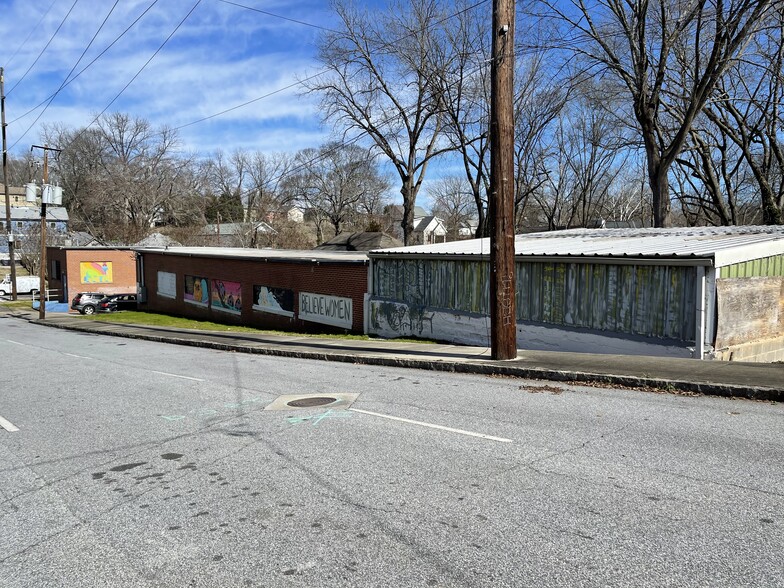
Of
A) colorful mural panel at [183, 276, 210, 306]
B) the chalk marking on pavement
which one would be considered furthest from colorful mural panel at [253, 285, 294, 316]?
the chalk marking on pavement

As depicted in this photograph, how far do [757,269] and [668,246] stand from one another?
72.1 inches

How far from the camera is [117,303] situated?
4475 cm

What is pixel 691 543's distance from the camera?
4184 millimetres

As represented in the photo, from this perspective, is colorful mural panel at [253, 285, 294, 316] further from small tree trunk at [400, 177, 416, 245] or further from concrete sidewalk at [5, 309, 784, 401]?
small tree trunk at [400, 177, 416, 245]

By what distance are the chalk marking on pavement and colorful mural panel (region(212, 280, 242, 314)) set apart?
72.3 ft

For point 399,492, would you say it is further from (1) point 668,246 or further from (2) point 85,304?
(2) point 85,304

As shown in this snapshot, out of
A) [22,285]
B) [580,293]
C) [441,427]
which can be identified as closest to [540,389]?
[441,427]

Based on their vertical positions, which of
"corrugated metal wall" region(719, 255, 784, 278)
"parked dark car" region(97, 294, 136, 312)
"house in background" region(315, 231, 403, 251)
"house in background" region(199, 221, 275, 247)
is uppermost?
"house in background" region(199, 221, 275, 247)

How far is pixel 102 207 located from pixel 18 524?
247ft

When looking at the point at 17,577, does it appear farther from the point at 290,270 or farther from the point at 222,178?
the point at 222,178

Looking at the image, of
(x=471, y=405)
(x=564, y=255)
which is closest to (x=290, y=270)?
(x=564, y=255)

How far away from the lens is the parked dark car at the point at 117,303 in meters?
44.5

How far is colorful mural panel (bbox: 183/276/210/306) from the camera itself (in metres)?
34.6

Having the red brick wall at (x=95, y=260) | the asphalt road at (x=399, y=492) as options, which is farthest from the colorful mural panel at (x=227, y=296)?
the asphalt road at (x=399, y=492)
